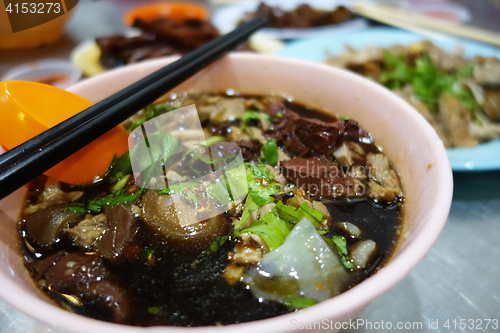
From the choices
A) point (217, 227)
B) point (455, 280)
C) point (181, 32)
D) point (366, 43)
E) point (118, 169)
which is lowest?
point (455, 280)

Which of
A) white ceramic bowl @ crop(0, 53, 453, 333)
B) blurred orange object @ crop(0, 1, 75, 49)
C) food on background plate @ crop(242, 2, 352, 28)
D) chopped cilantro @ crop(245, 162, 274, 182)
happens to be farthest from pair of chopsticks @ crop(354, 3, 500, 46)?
blurred orange object @ crop(0, 1, 75, 49)

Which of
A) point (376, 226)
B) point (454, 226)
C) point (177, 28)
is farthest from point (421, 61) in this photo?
point (177, 28)

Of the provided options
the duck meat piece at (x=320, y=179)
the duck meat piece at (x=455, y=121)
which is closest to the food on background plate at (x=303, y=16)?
the duck meat piece at (x=455, y=121)

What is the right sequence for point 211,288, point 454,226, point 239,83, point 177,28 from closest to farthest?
point 211,288 < point 454,226 < point 239,83 < point 177,28

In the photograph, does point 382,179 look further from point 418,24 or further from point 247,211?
point 418,24

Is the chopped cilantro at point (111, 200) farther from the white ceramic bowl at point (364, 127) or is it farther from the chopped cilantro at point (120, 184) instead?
the white ceramic bowl at point (364, 127)

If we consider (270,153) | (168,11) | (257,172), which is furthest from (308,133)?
(168,11)

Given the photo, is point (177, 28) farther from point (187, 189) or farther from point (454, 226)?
point (454, 226)
